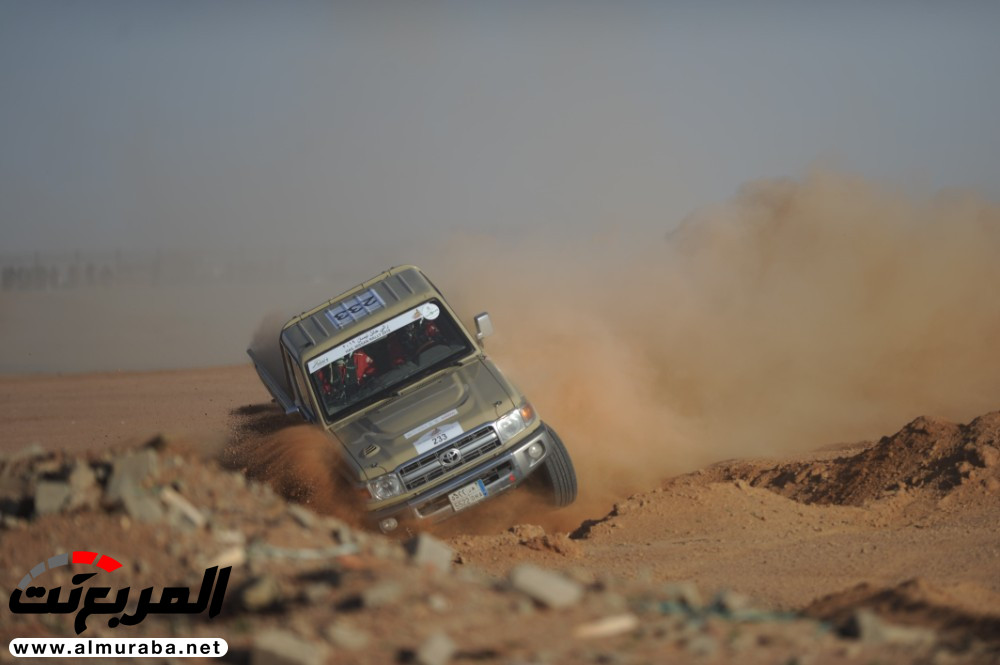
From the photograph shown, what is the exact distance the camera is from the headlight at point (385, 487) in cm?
934

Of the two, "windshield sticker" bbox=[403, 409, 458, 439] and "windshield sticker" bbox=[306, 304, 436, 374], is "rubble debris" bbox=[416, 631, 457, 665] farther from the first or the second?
"windshield sticker" bbox=[306, 304, 436, 374]

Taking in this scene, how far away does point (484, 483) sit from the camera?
9.50m

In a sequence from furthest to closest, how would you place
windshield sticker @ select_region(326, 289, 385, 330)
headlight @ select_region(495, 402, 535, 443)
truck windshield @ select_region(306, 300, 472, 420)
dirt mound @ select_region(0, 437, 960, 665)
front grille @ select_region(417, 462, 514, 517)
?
windshield sticker @ select_region(326, 289, 385, 330) < truck windshield @ select_region(306, 300, 472, 420) < headlight @ select_region(495, 402, 535, 443) < front grille @ select_region(417, 462, 514, 517) < dirt mound @ select_region(0, 437, 960, 665)

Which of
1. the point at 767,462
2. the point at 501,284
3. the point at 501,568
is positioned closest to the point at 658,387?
the point at 501,284

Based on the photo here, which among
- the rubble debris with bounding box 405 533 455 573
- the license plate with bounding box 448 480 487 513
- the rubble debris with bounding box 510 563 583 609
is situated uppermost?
the rubble debris with bounding box 510 563 583 609

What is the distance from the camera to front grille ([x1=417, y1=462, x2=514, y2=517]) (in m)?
9.45

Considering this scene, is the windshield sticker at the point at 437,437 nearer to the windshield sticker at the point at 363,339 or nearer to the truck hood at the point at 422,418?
the truck hood at the point at 422,418

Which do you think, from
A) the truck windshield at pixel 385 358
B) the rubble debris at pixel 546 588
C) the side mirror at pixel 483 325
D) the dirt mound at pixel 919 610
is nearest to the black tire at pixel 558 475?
the side mirror at pixel 483 325

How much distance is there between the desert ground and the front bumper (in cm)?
37

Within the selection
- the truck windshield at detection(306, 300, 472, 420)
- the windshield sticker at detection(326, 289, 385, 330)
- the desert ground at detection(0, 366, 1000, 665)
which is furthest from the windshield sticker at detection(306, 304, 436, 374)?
the desert ground at detection(0, 366, 1000, 665)

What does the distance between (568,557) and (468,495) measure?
3.27 feet

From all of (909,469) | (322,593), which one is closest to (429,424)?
(322,593)

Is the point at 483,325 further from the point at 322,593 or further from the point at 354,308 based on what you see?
the point at 322,593

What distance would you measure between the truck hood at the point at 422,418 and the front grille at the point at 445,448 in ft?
0.19
